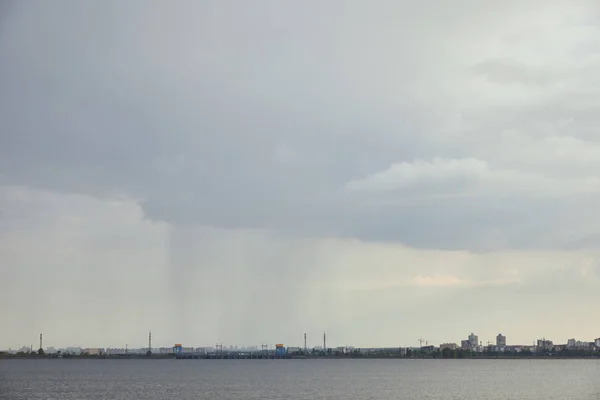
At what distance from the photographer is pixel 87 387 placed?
163125 mm

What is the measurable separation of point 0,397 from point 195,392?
37128 millimetres

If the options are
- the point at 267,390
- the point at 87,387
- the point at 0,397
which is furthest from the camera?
the point at 87,387

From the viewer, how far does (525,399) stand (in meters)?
133

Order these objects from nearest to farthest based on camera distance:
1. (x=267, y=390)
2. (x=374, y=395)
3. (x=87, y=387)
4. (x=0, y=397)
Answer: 1. (x=0, y=397)
2. (x=374, y=395)
3. (x=267, y=390)
4. (x=87, y=387)

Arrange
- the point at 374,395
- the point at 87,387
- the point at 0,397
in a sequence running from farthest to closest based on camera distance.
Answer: the point at 87,387 < the point at 374,395 < the point at 0,397

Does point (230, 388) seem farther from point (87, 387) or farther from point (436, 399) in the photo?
point (436, 399)

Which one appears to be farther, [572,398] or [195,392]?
[195,392]

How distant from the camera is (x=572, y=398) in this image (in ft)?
440

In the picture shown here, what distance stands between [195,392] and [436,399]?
48912 millimetres

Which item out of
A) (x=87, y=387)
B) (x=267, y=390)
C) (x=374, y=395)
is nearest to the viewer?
(x=374, y=395)

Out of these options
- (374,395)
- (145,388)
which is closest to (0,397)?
(145,388)

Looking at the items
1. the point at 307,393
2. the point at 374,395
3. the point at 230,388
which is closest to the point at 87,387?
the point at 230,388

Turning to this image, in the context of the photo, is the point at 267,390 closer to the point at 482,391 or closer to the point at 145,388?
the point at 145,388

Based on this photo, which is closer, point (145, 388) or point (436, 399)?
point (436, 399)
